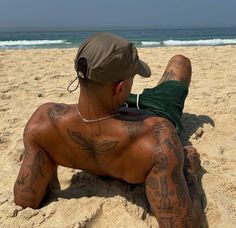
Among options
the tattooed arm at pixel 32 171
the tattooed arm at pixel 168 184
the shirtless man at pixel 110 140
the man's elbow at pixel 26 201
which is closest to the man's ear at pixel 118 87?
the shirtless man at pixel 110 140

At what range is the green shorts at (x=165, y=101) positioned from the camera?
2504 millimetres

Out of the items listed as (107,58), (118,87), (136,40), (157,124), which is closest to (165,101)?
(157,124)

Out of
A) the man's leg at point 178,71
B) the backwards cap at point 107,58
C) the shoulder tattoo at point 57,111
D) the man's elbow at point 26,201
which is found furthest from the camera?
the man's leg at point 178,71

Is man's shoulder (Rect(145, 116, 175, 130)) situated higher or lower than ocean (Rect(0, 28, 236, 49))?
higher

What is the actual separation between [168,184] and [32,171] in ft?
2.31

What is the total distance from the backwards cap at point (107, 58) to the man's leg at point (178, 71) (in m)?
1.33

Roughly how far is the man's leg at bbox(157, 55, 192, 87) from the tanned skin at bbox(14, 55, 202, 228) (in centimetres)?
108

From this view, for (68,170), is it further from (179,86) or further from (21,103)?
(21,103)

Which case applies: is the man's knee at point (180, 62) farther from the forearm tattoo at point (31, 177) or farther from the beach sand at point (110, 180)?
the forearm tattoo at point (31, 177)

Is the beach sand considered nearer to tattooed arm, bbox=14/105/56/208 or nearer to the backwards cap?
tattooed arm, bbox=14/105/56/208

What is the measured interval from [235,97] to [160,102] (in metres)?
1.54

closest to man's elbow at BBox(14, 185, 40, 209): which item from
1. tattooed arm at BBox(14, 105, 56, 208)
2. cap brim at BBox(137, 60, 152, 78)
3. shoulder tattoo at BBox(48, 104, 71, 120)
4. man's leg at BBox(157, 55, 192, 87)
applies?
tattooed arm at BBox(14, 105, 56, 208)

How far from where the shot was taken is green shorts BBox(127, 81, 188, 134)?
8.21 feet

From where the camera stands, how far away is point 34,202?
6.40 ft
